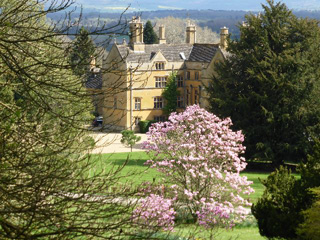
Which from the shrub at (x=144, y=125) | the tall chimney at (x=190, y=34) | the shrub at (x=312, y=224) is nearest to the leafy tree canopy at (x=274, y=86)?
the shrub at (x=144, y=125)

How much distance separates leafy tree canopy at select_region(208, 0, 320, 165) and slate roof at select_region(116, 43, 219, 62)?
13911 millimetres

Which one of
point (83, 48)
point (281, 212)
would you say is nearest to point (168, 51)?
point (281, 212)

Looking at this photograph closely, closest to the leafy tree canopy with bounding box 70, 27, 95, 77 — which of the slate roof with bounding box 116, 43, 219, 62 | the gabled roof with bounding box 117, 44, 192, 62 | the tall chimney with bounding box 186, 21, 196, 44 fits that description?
the slate roof with bounding box 116, 43, 219, 62

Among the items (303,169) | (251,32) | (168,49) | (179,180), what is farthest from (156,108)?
(303,169)

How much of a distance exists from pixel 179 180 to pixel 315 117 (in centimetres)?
1739

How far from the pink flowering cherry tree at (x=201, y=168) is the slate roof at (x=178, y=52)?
101ft

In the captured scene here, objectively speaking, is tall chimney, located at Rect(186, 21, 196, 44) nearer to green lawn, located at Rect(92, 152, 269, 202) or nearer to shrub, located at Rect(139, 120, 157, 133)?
shrub, located at Rect(139, 120, 157, 133)

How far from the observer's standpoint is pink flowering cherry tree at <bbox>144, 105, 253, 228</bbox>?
15820 mm

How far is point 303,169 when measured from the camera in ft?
43.3

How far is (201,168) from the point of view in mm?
16281

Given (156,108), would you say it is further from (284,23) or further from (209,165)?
(209,165)

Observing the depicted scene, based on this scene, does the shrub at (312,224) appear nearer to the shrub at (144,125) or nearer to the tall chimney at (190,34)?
the shrub at (144,125)

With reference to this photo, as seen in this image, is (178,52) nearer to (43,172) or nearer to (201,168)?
(201,168)

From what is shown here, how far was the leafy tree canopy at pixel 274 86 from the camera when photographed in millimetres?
31969
